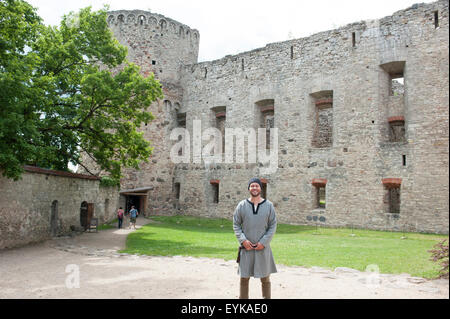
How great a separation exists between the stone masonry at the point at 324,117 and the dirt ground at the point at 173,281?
8461 millimetres

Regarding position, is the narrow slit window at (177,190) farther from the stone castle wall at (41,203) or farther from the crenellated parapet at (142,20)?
the crenellated parapet at (142,20)

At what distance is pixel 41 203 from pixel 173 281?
318 inches

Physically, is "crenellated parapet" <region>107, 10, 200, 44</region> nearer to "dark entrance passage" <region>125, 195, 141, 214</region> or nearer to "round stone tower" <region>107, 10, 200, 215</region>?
"round stone tower" <region>107, 10, 200, 215</region>

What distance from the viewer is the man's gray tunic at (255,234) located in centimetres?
455

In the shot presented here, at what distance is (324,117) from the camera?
20516 mm

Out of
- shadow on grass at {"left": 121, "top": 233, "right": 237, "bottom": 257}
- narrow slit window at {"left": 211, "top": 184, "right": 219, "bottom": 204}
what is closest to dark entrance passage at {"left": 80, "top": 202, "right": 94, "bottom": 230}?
shadow on grass at {"left": 121, "top": 233, "right": 237, "bottom": 257}

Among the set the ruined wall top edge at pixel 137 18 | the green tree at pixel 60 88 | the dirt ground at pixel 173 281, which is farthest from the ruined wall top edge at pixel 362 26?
the dirt ground at pixel 173 281

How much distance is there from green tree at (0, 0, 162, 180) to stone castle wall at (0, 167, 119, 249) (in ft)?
3.10

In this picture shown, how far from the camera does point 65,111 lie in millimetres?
12406

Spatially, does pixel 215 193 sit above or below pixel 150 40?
below

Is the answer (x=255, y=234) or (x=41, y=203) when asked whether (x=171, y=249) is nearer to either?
(x=41, y=203)

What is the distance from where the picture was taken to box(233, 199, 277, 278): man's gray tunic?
4.55m

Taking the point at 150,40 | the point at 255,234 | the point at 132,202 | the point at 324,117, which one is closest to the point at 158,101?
the point at 150,40
